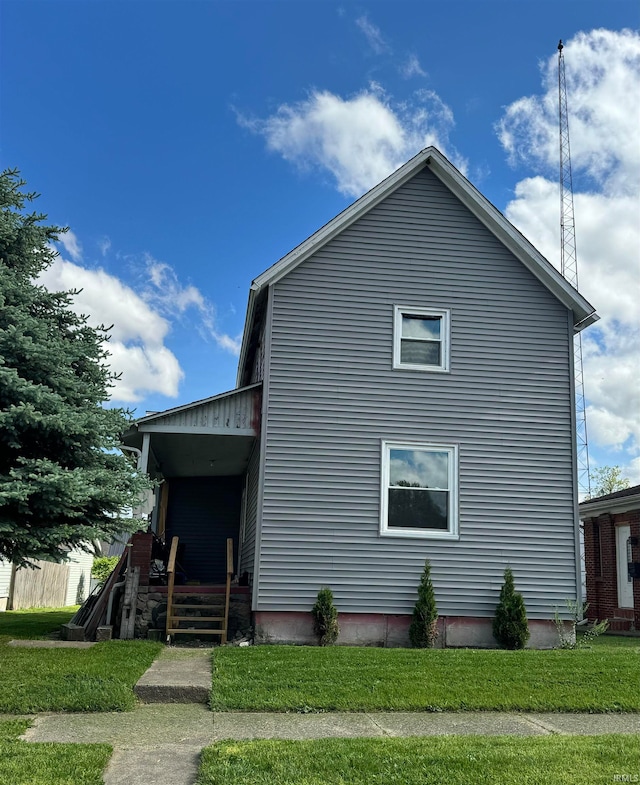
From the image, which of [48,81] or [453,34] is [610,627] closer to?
[453,34]

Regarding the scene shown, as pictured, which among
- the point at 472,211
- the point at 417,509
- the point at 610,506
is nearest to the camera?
the point at 417,509

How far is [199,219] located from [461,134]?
7661 millimetres

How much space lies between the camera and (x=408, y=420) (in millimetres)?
12750

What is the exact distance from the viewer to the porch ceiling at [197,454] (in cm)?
1346

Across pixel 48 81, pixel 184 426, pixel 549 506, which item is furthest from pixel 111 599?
pixel 48 81

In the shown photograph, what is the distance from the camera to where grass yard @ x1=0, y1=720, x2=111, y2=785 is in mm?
5141

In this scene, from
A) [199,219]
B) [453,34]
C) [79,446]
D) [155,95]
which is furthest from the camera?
[199,219]

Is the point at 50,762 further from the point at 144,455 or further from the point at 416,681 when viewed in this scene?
the point at 144,455

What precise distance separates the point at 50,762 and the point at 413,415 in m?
8.38

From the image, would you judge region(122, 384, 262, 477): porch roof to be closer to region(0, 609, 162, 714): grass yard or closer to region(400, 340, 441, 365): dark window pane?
region(400, 340, 441, 365): dark window pane

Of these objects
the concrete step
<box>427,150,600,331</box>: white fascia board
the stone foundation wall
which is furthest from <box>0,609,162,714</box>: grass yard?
<box>427,150,600,331</box>: white fascia board

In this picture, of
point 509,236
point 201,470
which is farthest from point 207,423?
point 509,236

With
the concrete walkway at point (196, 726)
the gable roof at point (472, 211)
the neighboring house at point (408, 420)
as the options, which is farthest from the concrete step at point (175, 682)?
the gable roof at point (472, 211)

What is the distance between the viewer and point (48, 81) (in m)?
15.0
